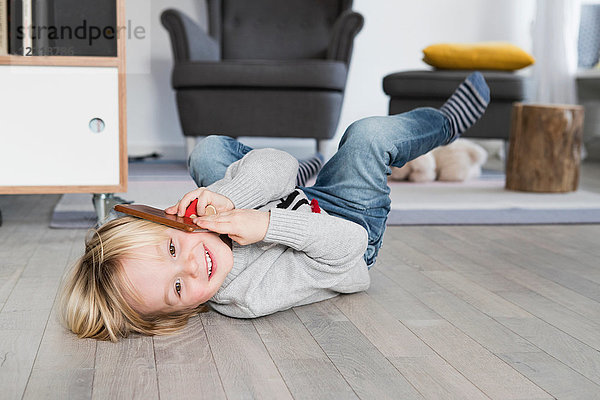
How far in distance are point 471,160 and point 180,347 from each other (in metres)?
2.20

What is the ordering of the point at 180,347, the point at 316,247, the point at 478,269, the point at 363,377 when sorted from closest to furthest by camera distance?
the point at 363,377, the point at 180,347, the point at 316,247, the point at 478,269

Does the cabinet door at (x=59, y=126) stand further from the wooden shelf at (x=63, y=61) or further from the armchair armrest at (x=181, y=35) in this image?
the armchair armrest at (x=181, y=35)

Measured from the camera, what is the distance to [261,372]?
88 cm

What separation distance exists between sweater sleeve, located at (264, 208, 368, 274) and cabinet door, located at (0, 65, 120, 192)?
0.75 m

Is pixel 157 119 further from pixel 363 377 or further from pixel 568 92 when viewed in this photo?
pixel 363 377

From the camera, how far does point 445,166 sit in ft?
9.32

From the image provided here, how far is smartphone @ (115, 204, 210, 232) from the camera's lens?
37.8 inches

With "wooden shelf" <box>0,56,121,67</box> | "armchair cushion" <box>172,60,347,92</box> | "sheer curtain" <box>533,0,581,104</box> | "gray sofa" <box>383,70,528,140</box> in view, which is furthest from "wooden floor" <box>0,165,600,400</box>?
"sheer curtain" <box>533,0,581,104</box>

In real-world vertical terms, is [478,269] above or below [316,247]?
below

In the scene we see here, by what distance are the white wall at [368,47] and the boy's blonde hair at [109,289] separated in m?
2.65

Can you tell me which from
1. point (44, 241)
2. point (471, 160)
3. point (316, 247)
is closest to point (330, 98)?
point (471, 160)

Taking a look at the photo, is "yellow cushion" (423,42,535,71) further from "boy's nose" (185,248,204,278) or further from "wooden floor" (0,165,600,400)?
"boy's nose" (185,248,204,278)

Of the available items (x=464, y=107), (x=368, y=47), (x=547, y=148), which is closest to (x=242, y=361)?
(x=464, y=107)

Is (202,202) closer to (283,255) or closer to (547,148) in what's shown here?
(283,255)
